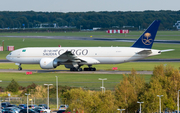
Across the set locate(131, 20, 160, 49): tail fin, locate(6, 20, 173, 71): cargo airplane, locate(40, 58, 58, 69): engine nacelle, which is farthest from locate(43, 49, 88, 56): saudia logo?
locate(131, 20, 160, 49): tail fin

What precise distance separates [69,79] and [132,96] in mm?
21765

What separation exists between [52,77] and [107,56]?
12.1m

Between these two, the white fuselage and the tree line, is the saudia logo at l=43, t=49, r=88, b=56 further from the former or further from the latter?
the tree line

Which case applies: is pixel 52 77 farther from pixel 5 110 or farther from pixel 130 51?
pixel 5 110

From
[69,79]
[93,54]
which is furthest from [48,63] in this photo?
[69,79]

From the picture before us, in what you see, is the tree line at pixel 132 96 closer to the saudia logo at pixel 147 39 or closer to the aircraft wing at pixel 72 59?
the saudia logo at pixel 147 39

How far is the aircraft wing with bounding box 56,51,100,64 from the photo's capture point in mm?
65438

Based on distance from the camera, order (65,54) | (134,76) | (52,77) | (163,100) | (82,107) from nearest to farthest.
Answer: (82,107)
(163,100)
(134,76)
(52,77)
(65,54)

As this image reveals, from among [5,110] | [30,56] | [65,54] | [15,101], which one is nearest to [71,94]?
[5,110]

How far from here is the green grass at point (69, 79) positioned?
51763 millimetres

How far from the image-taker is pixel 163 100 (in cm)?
3612

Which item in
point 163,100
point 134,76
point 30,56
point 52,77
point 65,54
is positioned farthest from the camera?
point 30,56

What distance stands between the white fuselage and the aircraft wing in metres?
0.71

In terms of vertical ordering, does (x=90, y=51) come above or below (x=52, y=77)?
above
